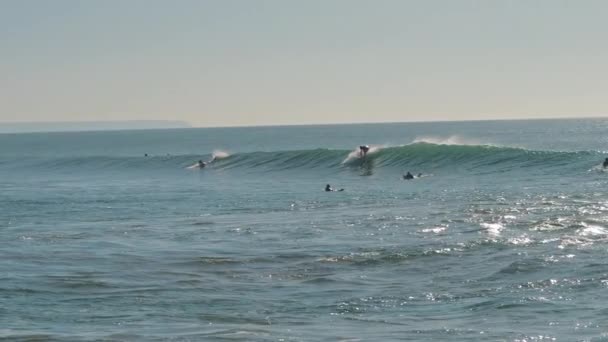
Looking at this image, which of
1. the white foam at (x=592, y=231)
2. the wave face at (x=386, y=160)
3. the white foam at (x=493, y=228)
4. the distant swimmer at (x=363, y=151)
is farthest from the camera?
the distant swimmer at (x=363, y=151)

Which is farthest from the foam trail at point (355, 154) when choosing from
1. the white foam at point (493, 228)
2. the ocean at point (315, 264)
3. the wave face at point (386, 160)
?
the white foam at point (493, 228)

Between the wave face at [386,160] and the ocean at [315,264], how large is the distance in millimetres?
6626

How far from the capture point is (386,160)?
61.4 metres

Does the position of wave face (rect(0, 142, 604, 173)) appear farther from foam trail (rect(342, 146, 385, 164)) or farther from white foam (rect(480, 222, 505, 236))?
white foam (rect(480, 222, 505, 236))

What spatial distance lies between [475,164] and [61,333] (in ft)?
136

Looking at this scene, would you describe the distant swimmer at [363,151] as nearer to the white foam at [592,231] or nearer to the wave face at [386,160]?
the wave face at [386,160]

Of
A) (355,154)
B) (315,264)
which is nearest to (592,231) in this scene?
(315,264)

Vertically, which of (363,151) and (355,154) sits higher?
(363,151)

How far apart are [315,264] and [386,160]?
40856mm

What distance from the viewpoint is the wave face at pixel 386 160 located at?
51.0 m

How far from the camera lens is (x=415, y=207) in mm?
33188

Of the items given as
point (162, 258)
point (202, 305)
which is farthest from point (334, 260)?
point (202, 305)

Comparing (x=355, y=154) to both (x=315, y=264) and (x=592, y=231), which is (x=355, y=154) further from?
(x=315, y=264)

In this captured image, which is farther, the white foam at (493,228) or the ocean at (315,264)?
the white foam at (493,228)
